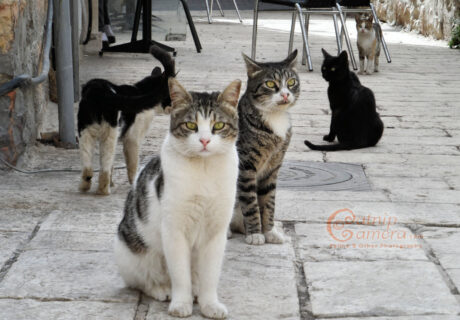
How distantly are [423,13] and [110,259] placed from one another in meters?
10.8

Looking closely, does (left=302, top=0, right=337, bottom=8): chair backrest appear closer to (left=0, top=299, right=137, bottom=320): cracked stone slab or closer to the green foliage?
the green foliage

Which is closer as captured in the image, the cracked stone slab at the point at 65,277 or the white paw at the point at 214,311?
the white paw at the point at 214,311

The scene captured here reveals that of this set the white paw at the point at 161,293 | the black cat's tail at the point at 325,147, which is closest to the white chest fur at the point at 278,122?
the white paw at the point at 161,293

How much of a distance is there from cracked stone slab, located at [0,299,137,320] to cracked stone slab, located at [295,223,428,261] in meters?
0.94

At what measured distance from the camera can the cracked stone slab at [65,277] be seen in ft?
8.44

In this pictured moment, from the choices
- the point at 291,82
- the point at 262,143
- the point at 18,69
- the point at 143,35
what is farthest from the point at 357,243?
the point at 143,35

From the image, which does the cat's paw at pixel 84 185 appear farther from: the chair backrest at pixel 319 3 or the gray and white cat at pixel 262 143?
the chair backrest at pixel 319 3

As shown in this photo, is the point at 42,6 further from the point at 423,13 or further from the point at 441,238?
the point at 423,13

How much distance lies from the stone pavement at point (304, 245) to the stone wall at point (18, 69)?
0.55 ft

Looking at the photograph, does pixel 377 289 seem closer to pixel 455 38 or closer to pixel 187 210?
pixel 187 210

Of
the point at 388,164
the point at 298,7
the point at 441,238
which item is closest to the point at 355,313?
the point at 441,238

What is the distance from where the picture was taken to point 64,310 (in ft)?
7.98

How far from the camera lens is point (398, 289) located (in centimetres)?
269

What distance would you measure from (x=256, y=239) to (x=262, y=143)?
18.0 inches
